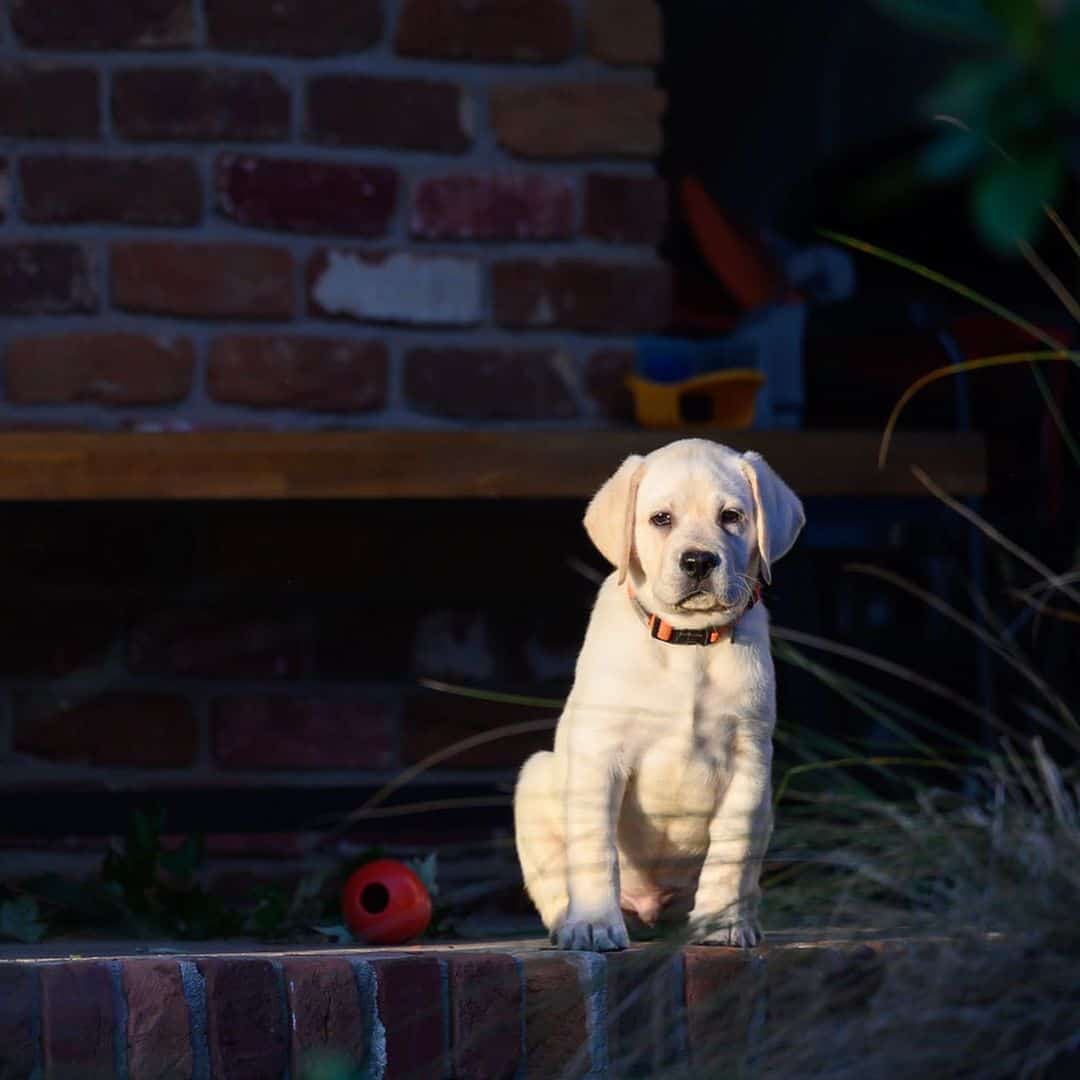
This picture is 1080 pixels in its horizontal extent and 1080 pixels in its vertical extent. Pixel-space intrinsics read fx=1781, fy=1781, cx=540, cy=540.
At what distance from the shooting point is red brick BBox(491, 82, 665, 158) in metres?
3.31

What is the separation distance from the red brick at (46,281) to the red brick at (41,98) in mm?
217

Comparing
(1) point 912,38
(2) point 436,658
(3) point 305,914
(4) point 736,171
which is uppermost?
(1) point 912,38

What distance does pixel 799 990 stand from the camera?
1.86 metres

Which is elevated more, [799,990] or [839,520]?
[839,520]

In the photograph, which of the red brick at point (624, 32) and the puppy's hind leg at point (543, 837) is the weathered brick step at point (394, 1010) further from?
the red brick at point (624, 32)

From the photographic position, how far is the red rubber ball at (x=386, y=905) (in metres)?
2.39

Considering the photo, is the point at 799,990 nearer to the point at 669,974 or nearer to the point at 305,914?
the point at 669,974

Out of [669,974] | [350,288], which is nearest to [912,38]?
[350,288]

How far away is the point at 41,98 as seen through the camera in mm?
3234

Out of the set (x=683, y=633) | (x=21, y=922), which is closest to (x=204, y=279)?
(x=21, y=922)

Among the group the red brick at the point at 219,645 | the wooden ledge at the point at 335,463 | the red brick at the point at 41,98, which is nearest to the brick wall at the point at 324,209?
the red brick at the point at 41,98

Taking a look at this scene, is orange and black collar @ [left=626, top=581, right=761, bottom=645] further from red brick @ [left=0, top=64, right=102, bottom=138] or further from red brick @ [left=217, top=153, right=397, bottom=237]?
red brick @ [left=0, top=64, right=102, bottom=138]

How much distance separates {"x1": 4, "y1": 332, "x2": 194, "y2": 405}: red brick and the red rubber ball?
1154 mm

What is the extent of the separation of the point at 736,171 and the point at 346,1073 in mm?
3906
